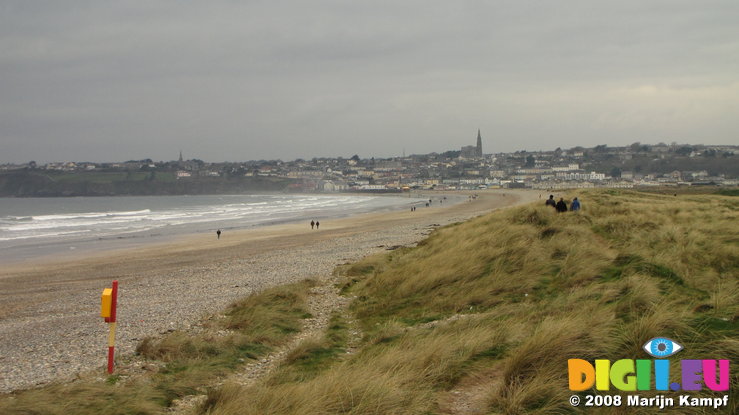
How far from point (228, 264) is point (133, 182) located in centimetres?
18096

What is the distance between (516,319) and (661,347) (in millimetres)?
2385

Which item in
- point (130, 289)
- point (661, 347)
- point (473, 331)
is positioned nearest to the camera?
point (661, 347)

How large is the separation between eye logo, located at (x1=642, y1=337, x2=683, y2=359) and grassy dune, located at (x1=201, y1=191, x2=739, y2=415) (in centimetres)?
9

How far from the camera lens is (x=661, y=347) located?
17.4 ft

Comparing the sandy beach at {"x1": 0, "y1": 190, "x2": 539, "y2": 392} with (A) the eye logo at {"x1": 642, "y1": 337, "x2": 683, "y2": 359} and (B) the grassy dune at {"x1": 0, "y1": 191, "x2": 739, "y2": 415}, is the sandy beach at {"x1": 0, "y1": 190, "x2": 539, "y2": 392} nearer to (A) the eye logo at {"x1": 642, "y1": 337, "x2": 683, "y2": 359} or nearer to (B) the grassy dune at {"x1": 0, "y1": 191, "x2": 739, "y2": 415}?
(B) the grassy dune at {"x1": 0, "y1": 191, "x2": 739, "y2": 415}

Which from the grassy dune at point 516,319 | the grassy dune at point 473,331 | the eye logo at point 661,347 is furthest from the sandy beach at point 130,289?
the eye logo at point 661,347

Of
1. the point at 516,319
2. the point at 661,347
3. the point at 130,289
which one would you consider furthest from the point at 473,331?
the point at 130,289

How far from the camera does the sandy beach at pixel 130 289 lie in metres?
8.84

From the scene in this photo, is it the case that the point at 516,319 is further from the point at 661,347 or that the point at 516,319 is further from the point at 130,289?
the point at 130,289

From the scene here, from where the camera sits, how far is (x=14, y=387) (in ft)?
23.0

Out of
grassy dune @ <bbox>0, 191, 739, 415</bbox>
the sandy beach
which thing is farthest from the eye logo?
the sandy beach

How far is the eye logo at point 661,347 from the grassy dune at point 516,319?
86 millimetres

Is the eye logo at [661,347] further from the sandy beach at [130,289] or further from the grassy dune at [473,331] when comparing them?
the sandy beach at [130,289]

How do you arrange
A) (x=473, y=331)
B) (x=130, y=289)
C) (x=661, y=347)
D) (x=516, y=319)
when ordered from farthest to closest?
(x=130, y=289) < (x=516, y=319) < (x=473, y=331) < (x=661, y=347)
